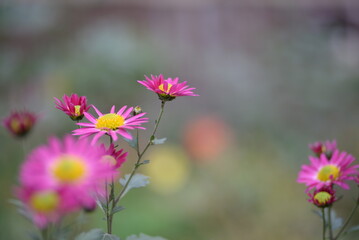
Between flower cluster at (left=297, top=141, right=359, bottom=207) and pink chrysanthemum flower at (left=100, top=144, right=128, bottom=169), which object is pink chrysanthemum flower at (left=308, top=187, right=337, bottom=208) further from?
pink chrysanthemum flower at (left=100, top=144, right=128, bottom=169)

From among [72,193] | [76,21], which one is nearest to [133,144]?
[72,193]

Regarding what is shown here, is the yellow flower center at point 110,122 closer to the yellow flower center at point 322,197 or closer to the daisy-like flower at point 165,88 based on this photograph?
the daisy-like flower at point 165,88

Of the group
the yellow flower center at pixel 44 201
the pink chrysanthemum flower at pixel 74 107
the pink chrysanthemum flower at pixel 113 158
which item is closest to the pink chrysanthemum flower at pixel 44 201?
the yellow flower center at pixel 44 201

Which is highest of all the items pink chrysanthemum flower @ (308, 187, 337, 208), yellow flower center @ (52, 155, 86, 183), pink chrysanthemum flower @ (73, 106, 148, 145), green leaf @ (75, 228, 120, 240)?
pink chrysanthemum flower @ (73, 106, 148, 145)

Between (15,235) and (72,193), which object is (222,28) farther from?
(72,193)

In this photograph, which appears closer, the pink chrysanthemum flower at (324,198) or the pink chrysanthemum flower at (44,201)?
the pink chrysanthemum flower at (44,201)


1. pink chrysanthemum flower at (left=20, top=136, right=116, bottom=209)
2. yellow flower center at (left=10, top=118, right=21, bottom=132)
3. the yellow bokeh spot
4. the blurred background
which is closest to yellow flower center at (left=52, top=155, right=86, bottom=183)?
pink chrysanthemum flower at (left=20, top=136, right=116, bottom=209)

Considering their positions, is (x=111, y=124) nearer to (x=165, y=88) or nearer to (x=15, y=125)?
(x=165, y=88)
